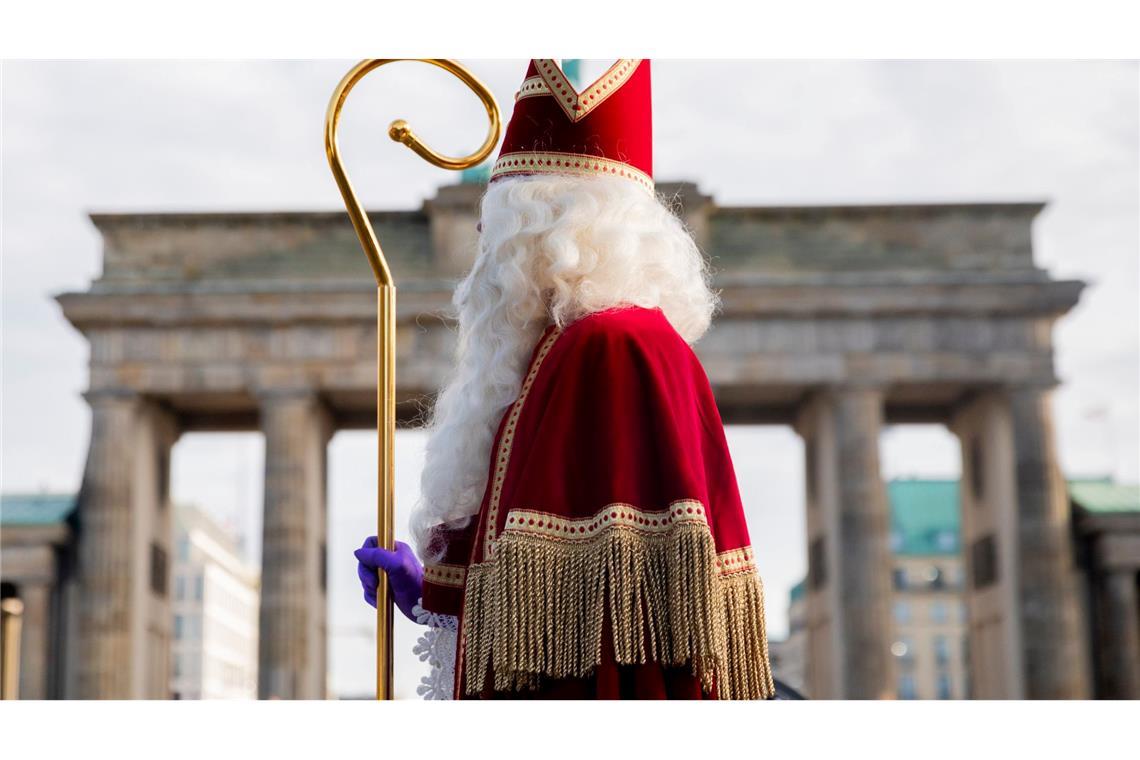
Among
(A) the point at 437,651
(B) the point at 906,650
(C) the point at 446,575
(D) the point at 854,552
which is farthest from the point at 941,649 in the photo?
(C) the point at 446,575

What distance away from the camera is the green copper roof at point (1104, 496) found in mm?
38250

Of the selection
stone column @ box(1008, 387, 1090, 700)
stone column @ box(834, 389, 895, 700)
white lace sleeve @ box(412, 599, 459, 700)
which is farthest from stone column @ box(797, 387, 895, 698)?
white lace sleeve @ box(412, 599, 459, 700)

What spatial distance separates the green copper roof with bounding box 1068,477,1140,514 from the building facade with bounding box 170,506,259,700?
67378 mm

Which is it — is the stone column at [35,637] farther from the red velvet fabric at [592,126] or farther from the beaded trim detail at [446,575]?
the red velvet fabric at [592,126]

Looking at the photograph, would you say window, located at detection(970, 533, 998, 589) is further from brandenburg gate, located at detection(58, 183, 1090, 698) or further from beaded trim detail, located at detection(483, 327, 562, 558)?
beaded trim detail, located at detection(483, 327, 562, 558)

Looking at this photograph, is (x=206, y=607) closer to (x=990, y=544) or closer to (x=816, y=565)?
(x=816, y=565)

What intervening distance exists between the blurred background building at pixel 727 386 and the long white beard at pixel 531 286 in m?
32.8

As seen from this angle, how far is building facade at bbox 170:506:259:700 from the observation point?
10594cm

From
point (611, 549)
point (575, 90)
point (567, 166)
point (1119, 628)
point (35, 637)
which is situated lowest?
point (611, 549)

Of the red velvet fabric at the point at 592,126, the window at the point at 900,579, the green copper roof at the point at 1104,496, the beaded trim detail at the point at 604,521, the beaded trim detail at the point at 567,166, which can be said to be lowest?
A: the beaded trim detail at the point at 604,521

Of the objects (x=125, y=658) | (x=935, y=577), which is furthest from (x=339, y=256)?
(x=935, y=577)

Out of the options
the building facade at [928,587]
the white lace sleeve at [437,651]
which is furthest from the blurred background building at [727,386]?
A: the building facade at [928,587]

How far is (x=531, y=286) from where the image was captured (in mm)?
4250

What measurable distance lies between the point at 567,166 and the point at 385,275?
536 mm
